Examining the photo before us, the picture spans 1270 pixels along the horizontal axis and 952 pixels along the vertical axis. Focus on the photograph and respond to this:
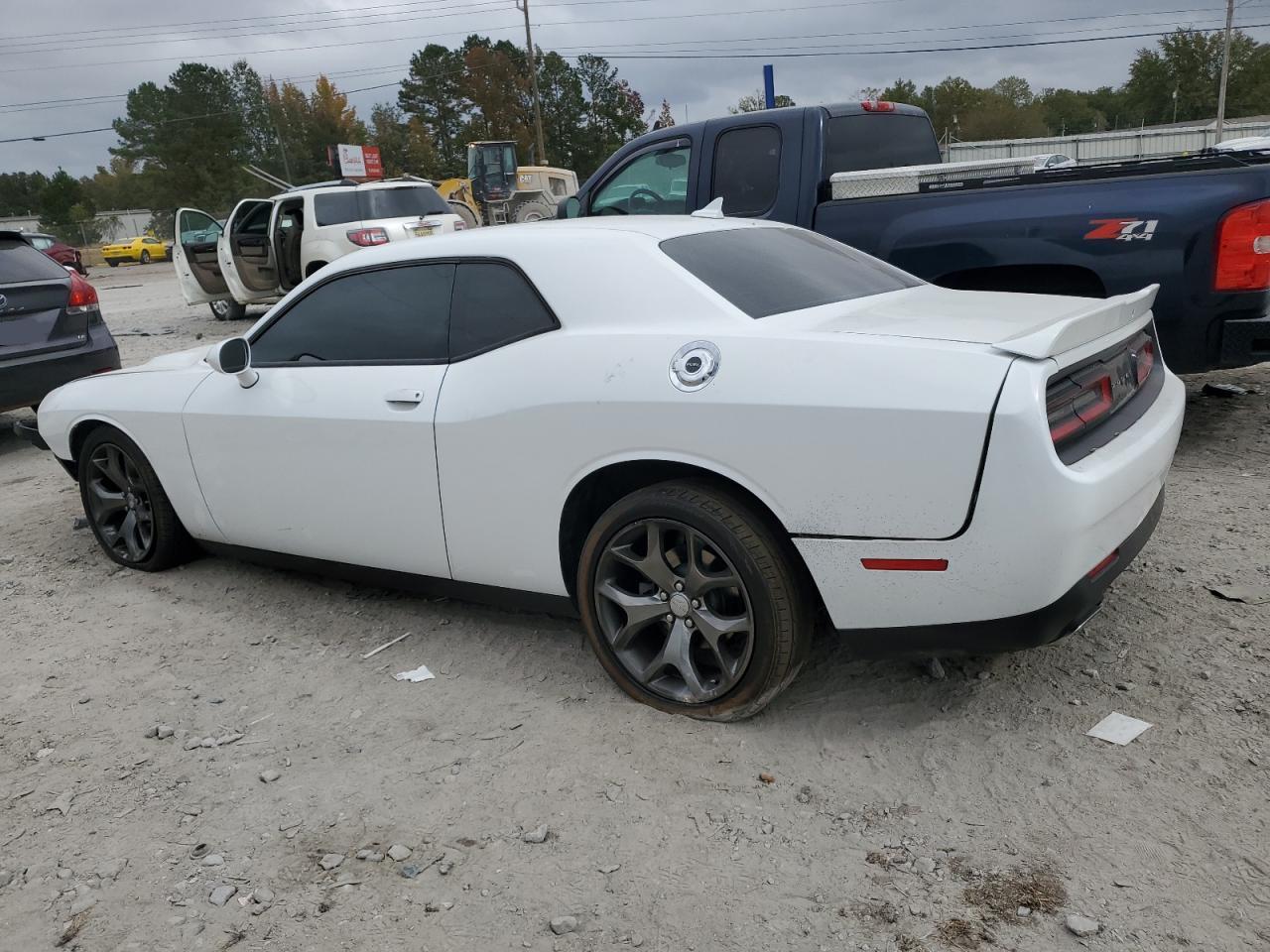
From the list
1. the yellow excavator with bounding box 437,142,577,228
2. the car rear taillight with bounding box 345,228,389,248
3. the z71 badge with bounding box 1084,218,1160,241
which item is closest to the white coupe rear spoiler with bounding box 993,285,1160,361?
the z71 badge with bounding box 1084,218,1160,241

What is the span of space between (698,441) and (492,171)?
24.6 metres

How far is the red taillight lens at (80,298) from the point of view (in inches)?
311

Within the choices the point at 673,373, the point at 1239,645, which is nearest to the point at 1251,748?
the point at 1239,645

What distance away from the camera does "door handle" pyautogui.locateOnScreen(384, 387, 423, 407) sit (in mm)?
3527

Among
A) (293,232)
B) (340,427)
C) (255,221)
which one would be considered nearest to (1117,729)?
(340,427)

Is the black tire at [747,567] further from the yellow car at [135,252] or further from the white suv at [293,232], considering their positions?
the yellow car at [135,252]

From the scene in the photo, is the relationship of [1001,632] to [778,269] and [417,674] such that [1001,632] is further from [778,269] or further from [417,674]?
[417,674]

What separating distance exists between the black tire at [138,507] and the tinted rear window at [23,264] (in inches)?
138

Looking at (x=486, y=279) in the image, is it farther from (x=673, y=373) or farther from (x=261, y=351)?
(x=261, y=351)

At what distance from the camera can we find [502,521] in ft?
11.2

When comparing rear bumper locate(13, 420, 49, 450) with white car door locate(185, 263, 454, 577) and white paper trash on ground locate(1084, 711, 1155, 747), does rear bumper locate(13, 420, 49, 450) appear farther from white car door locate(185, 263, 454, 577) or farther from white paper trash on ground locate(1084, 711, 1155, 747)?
white paper trash on ground locate(1084, 711, 1155, 747)

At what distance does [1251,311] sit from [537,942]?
442 cm

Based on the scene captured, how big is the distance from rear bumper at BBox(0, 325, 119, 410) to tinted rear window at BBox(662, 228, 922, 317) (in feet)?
19.0

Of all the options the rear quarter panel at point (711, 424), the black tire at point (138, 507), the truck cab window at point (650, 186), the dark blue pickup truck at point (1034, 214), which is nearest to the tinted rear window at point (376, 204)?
the truck cab window at point (650, 186)
